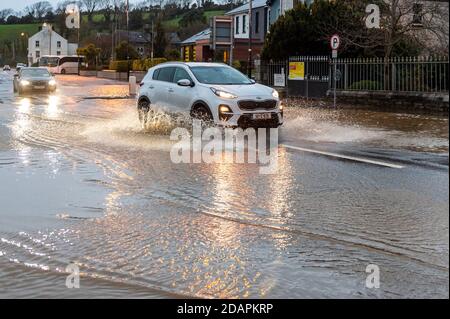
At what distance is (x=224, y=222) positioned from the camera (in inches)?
274

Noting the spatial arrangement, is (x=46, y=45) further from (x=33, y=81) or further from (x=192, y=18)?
(x=33, y=81)

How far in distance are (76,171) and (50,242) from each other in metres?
3.92

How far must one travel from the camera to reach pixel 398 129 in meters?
13.9

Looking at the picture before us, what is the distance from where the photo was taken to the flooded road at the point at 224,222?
502cm

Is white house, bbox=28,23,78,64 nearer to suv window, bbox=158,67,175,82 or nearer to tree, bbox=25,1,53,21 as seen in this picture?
tree, bbox=25,1,53,21

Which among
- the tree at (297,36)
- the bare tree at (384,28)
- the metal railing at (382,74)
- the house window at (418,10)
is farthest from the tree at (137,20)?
the house window at (418,10)

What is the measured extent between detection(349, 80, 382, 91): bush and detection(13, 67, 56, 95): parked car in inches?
651

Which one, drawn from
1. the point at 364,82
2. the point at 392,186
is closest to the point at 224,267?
the point at 392,186

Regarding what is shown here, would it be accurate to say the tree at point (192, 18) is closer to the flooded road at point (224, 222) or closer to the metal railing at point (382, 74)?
the metal railing at point (382, 74)

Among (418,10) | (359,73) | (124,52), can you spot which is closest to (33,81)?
(359,73)

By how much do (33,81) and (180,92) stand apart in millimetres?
20683

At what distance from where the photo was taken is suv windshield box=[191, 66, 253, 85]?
1452cm

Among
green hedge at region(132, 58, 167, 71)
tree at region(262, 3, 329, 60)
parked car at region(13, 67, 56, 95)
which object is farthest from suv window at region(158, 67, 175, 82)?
green hedge at region(132, 58, 167, 71)

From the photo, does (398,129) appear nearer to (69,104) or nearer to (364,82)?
(364,82)
